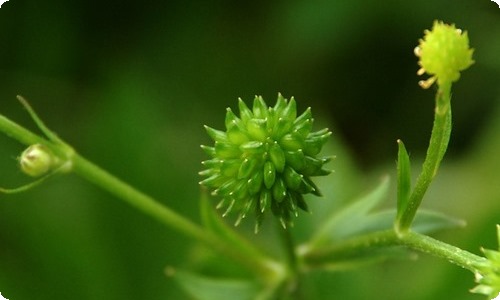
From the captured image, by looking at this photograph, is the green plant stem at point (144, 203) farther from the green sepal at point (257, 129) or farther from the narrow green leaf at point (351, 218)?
the green sepal at point (257, 129)

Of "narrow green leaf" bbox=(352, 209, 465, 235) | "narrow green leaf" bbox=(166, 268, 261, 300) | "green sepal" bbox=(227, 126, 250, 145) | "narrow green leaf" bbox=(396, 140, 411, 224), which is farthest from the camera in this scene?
"narrow green leaf" bbox=(166, 268, 261, 300)

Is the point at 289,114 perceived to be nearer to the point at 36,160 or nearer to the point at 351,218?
the point at 351,218

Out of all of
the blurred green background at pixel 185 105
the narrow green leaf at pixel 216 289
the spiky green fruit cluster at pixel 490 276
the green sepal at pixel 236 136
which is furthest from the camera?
the blurred green background at pixel 185 105

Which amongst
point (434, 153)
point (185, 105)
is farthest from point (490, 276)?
point (185, 105)

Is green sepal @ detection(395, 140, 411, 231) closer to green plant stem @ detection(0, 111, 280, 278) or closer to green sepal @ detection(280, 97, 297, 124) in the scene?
green sepal @ detection(280, 97, 297, 124)

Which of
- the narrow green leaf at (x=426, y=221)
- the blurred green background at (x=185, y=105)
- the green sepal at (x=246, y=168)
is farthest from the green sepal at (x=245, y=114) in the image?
the blurred green background at (x=185, y=105)

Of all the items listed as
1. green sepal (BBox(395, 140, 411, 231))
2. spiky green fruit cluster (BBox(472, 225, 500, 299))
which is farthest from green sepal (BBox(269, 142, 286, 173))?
spiky green fruit cluster (BBox(472, 225, 500, 299))
